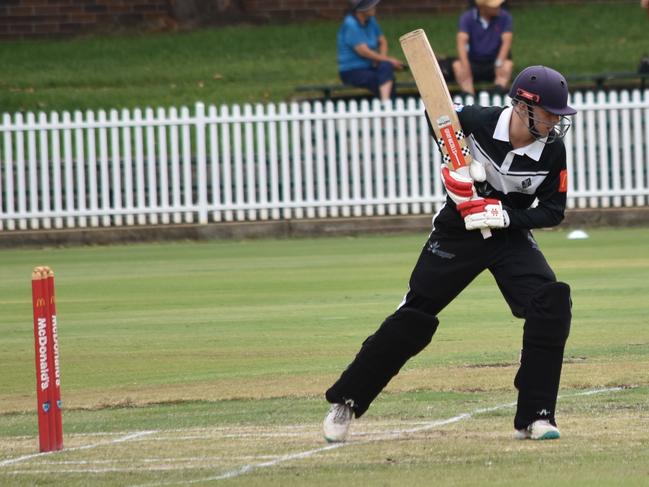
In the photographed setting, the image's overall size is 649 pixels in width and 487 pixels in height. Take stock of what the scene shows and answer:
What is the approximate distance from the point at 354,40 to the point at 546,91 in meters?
13.4

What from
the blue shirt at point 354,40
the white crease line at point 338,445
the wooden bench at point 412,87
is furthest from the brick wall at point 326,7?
the white crease line at point 338,445

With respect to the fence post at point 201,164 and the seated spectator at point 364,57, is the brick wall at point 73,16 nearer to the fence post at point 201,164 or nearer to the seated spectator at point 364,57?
the seated spectator at point 364,57

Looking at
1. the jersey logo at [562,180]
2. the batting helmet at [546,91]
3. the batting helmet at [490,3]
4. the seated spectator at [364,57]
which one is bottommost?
the jersey logo at [562,180]

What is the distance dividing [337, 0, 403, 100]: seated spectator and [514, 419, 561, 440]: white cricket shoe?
13487mm

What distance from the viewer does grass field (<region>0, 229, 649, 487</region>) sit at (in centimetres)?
647

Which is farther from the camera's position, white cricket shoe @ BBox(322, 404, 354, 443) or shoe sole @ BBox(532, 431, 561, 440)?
white cricket shoe @ BBox(322, 404, 354, 443)

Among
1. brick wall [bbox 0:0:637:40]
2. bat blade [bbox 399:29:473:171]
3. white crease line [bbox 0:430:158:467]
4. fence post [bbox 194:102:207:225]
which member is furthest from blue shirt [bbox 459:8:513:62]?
white crease line [bbox 0:430:158:467]

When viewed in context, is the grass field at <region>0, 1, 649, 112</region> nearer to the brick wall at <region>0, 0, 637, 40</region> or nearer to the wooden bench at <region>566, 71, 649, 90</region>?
the brick wall at <region>0, 0, 637, 40</region>


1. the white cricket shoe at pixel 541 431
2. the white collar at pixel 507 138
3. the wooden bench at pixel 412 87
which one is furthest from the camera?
the wooden bench at pixel 412 87

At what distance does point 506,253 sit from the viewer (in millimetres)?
7148

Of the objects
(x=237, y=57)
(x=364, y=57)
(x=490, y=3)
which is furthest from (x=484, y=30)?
(x=237, y=57)

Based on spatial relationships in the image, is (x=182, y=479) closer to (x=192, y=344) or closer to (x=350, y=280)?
(x=192, y=344)

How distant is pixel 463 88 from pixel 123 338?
979cm

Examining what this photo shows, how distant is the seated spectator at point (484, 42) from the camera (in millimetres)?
19828
